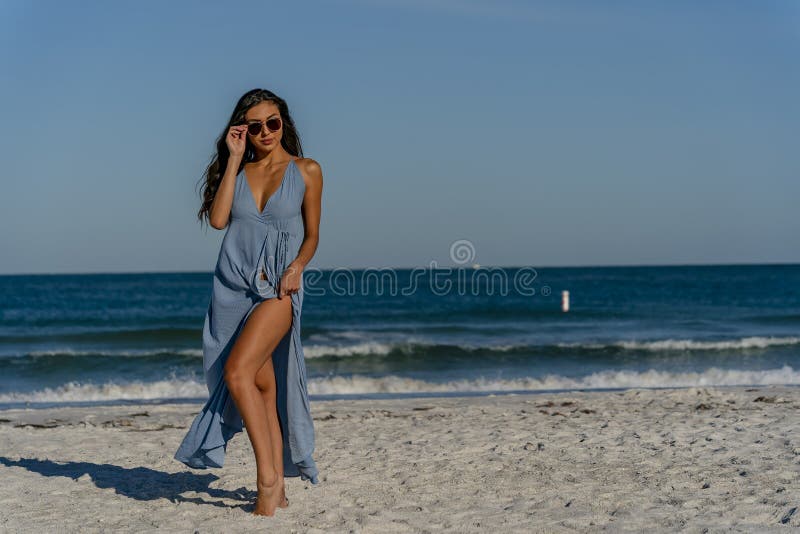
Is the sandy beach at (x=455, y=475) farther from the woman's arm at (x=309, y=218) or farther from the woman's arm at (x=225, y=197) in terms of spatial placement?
the woman's arm at (x=225, y=197)

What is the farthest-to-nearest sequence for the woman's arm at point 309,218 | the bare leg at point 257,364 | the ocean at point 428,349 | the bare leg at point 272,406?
the ocean at point 428,349 → the bare leg at point 272,406 → the woman's arm at point 309,218 → the bare leg at point 257,364

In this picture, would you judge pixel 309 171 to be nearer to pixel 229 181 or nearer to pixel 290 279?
pixel 229 181

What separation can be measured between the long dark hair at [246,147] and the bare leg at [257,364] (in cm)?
64

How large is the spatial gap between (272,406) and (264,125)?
56.0 inches

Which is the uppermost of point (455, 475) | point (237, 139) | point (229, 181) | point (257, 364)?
point (237, 139)

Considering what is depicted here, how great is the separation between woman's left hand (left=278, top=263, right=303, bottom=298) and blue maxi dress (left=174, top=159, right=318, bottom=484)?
42 millimetres

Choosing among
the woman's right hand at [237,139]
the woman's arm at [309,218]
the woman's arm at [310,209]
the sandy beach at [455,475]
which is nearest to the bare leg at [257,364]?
the woman's arm at [309,218]

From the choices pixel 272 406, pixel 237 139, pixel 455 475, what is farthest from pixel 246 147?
pixel 455 475

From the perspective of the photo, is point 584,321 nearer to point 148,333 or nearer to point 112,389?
point 148,333

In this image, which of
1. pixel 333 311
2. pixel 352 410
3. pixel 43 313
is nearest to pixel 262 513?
pixel 352 410

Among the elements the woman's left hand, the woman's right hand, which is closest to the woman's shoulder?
the woman's right hand

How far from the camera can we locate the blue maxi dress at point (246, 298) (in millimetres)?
4383

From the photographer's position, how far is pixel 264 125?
4438 millimetres

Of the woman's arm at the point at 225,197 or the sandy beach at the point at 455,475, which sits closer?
the woman's arm at the point at 225,197
